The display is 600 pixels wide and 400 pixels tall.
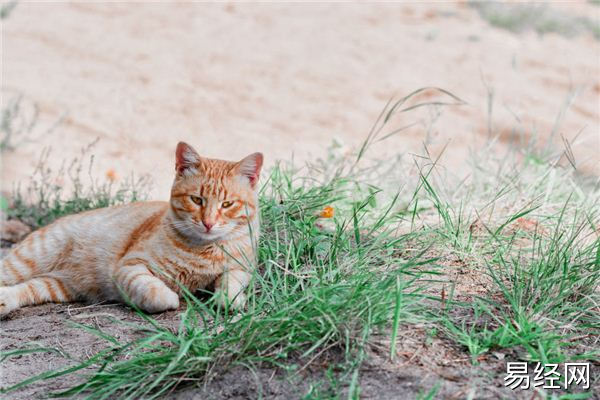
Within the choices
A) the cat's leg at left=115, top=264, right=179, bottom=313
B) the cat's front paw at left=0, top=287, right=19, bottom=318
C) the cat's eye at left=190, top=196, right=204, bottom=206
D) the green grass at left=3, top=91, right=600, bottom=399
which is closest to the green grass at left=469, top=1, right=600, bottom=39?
the green grass at left=3, top=91, right=600, bottom=399

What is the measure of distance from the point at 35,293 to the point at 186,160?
1.06 meters

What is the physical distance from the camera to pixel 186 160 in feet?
11.6

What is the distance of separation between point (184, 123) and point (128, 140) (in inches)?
33.4

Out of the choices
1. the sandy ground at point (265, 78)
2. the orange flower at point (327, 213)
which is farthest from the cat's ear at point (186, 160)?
the sandy ground at point (265, 78)

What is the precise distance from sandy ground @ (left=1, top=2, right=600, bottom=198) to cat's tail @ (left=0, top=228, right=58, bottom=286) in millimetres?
1773

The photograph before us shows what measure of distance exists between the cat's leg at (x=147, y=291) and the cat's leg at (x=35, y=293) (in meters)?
0.56

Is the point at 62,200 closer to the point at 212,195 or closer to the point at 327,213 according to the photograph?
the point at 212,195

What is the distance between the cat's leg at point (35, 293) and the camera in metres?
3.71

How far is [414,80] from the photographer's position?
28.3 feet

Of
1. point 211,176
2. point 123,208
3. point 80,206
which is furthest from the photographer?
point 80,206

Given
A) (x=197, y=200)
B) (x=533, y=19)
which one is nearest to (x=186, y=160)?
(x=197, y=200)

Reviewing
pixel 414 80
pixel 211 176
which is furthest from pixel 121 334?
pixel 414 80

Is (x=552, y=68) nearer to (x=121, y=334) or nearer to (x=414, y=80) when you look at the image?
(x=414, y=80)

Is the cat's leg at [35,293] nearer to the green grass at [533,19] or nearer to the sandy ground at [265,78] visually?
the sandy ground at [265,78]
